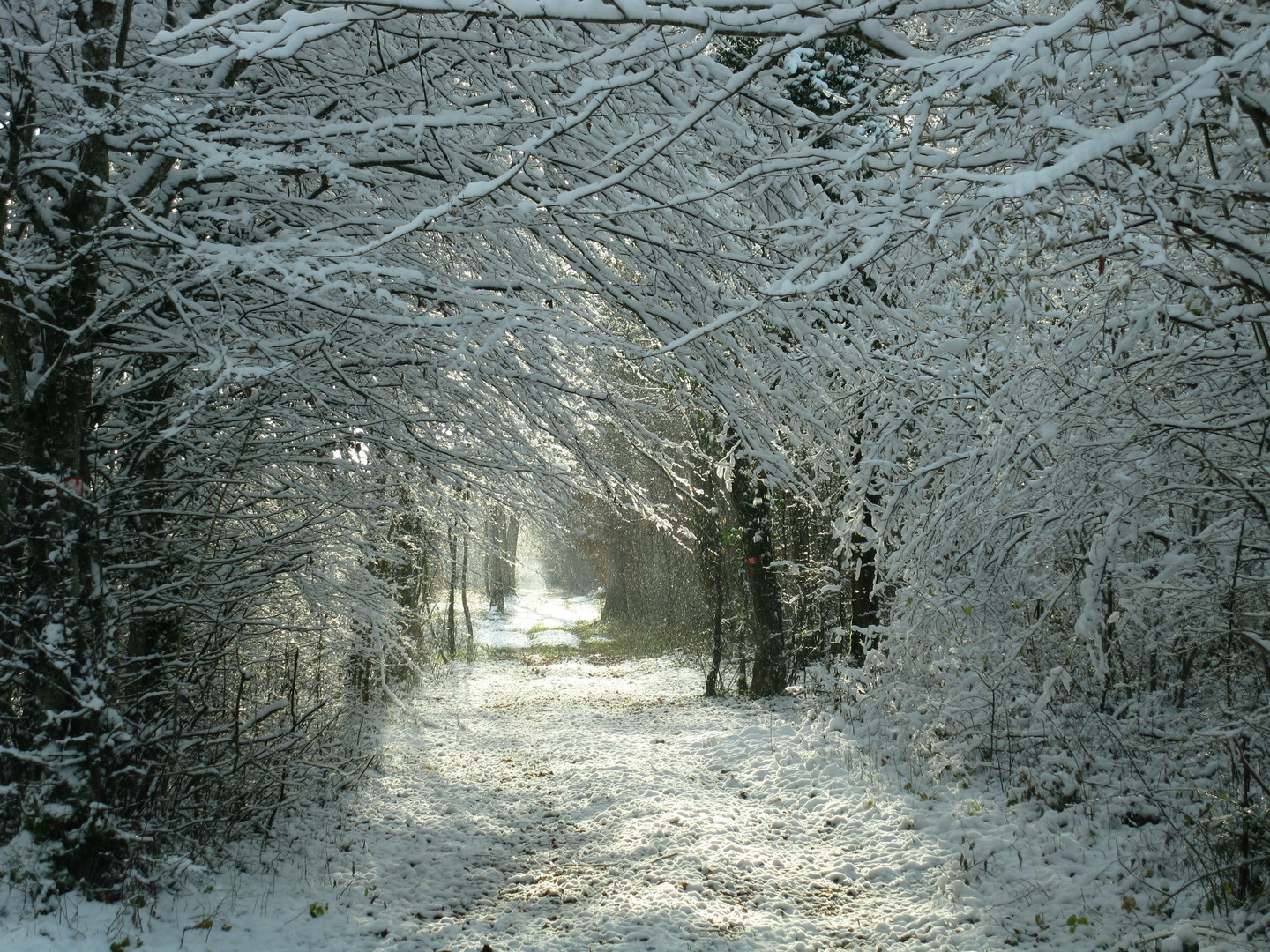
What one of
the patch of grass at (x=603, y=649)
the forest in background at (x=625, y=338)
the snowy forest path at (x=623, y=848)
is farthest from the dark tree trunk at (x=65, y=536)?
the patch of grass at (x=603, y=649)

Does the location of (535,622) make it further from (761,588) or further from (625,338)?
(625,338)

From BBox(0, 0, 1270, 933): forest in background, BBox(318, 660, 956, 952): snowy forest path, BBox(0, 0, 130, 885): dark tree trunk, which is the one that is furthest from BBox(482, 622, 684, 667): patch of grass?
BBox(0, 0, 130, 885): dark tree trunk

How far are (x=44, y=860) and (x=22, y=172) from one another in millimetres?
3145

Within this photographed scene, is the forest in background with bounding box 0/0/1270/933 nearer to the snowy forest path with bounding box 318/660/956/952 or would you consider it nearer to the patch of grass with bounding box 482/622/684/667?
the snowy forest path with bounding box 318/660/956/952

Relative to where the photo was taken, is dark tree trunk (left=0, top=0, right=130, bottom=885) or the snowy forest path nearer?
dark tree trunk (left=0, top=0, right=130, bottom=885)

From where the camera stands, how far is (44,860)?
340 cm

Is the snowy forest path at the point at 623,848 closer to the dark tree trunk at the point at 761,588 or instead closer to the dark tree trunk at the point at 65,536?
the dark tree trunk at the point at 65,536

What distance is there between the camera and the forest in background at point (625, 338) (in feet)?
8.43

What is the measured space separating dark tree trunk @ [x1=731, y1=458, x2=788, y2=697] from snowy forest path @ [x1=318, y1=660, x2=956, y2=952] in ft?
5.32

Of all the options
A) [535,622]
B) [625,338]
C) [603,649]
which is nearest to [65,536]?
[625,338]

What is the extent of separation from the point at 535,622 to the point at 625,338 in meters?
29.8

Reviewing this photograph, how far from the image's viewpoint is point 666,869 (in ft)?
16.0

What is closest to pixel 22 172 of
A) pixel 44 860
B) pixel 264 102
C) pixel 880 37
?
pixel 264 102

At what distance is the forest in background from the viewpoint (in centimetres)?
257
